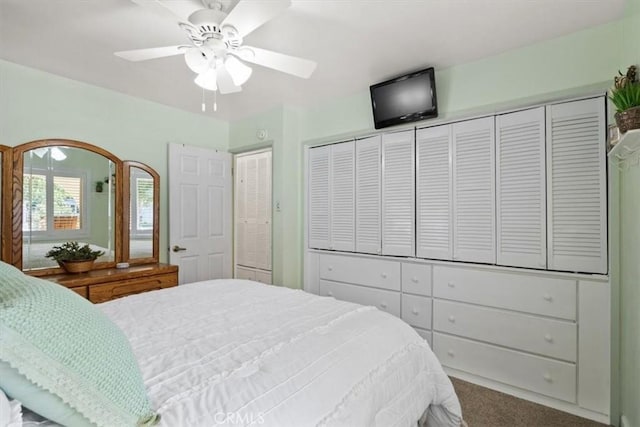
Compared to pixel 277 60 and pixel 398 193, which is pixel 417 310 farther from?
pixel 277 60

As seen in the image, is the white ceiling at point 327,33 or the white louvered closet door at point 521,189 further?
the white louvered closet door at point 521,189

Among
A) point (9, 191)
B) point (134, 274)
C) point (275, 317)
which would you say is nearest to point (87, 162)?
point (9, 191)

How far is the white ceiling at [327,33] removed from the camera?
185 centimetres

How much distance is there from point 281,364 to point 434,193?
2.10 metres

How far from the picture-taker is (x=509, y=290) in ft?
7.74

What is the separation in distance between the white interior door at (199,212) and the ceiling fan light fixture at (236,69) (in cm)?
187

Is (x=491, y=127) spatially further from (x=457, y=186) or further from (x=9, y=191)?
(x=9, y=191)

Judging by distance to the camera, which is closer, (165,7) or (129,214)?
(165,7)

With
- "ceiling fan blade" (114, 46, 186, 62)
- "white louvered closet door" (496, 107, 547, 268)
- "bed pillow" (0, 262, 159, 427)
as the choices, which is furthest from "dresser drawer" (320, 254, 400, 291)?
"bed pillow" (0, 262, 159, 427)

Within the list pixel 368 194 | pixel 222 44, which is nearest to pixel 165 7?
pixel 222 44

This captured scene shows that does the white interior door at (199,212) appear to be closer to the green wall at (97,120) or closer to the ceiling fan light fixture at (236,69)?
the green wall at (97,120)

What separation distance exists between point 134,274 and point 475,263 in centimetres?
298

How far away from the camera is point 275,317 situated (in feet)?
5.28

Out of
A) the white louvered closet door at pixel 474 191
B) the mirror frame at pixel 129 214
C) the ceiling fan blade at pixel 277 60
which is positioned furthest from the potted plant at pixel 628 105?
the mirror frame at pixel 129 214
